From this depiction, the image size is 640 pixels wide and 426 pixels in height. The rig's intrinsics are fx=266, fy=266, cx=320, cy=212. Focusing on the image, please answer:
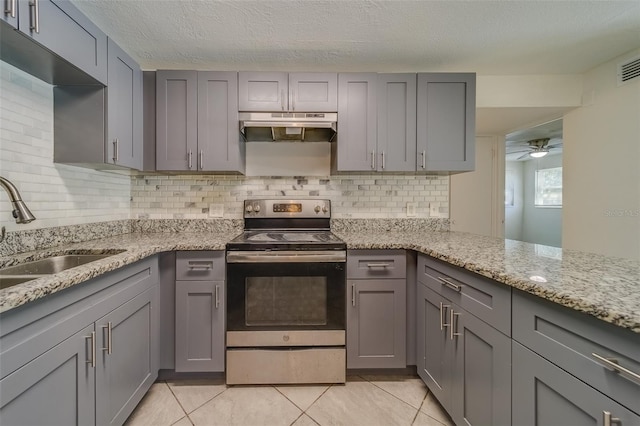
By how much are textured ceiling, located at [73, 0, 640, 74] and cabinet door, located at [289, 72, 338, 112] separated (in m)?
0.15

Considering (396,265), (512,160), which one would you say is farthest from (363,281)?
(512,160)

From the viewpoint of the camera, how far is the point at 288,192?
2.39 metres

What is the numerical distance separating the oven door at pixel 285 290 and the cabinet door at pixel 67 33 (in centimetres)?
131

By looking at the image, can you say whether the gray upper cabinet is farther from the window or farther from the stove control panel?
the window

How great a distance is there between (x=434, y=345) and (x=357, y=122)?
5.31ft

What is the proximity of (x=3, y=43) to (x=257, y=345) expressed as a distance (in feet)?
6.46

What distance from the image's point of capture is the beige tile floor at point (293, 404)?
4.88ft

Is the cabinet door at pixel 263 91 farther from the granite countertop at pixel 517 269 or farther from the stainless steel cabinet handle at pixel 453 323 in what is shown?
the stainless steel cabinet handle at pixel 453 323

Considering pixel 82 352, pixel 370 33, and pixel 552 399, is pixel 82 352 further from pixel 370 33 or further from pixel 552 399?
pixel 370 33

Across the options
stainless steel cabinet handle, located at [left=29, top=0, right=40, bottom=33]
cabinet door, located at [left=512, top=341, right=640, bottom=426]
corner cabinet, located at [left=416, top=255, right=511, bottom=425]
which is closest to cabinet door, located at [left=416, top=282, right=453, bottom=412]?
corner cabinet, located at [left=416, top=255, right=511, bottom=425]

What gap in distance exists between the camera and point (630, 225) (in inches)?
82.4

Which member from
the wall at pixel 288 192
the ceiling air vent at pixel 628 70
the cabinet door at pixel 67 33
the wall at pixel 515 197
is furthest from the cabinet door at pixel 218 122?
the wall at pixel 515 197

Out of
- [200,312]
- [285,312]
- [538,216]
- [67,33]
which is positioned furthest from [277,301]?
[538,216]

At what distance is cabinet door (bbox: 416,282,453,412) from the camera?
4.69 feet
